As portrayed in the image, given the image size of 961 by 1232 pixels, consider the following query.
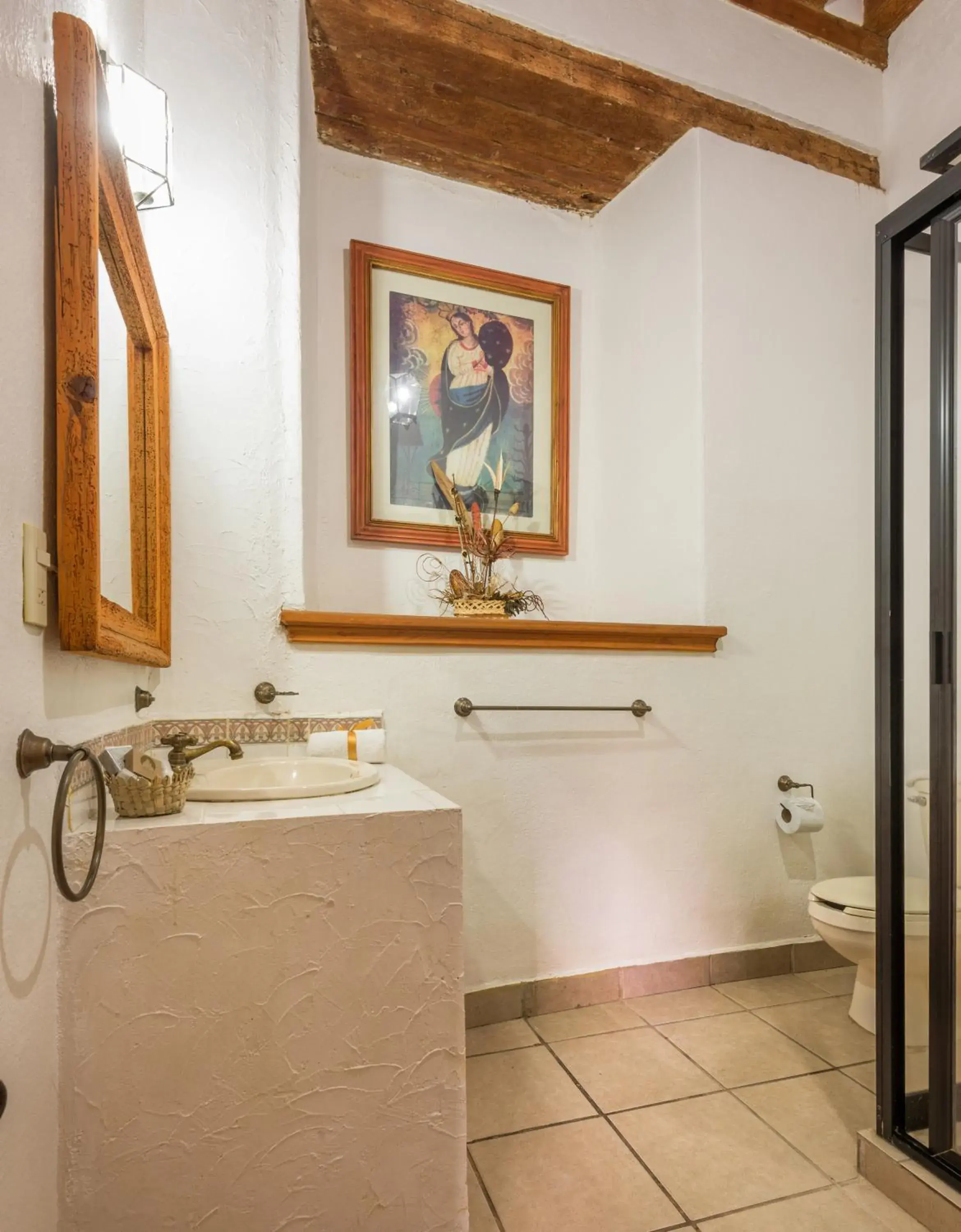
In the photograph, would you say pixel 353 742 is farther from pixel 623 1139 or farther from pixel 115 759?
pixel 623 1139

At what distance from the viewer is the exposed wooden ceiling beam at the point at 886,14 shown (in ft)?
7.85

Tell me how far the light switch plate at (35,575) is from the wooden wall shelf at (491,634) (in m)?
0.96

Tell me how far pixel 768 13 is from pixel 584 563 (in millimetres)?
1868

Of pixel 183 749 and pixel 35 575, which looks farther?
pixel 183 749

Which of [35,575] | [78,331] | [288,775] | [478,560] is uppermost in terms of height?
[78,331]

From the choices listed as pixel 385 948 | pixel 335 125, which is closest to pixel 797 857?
pixel 385 948

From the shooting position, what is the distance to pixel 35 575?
78 centimetres

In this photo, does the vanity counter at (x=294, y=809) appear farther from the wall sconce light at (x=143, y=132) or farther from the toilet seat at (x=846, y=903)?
the wall sconce light at (x=143, y=132)

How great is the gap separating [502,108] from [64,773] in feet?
7.50

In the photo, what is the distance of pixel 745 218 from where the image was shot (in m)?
2.30

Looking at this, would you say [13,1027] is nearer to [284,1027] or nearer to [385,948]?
[284,1027]

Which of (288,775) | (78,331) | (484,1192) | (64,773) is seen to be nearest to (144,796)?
(64,773)

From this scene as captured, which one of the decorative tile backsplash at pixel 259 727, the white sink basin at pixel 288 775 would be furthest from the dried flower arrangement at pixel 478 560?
the white sink basin at pixel 288 775

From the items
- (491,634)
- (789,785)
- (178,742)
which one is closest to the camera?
(178,742)
